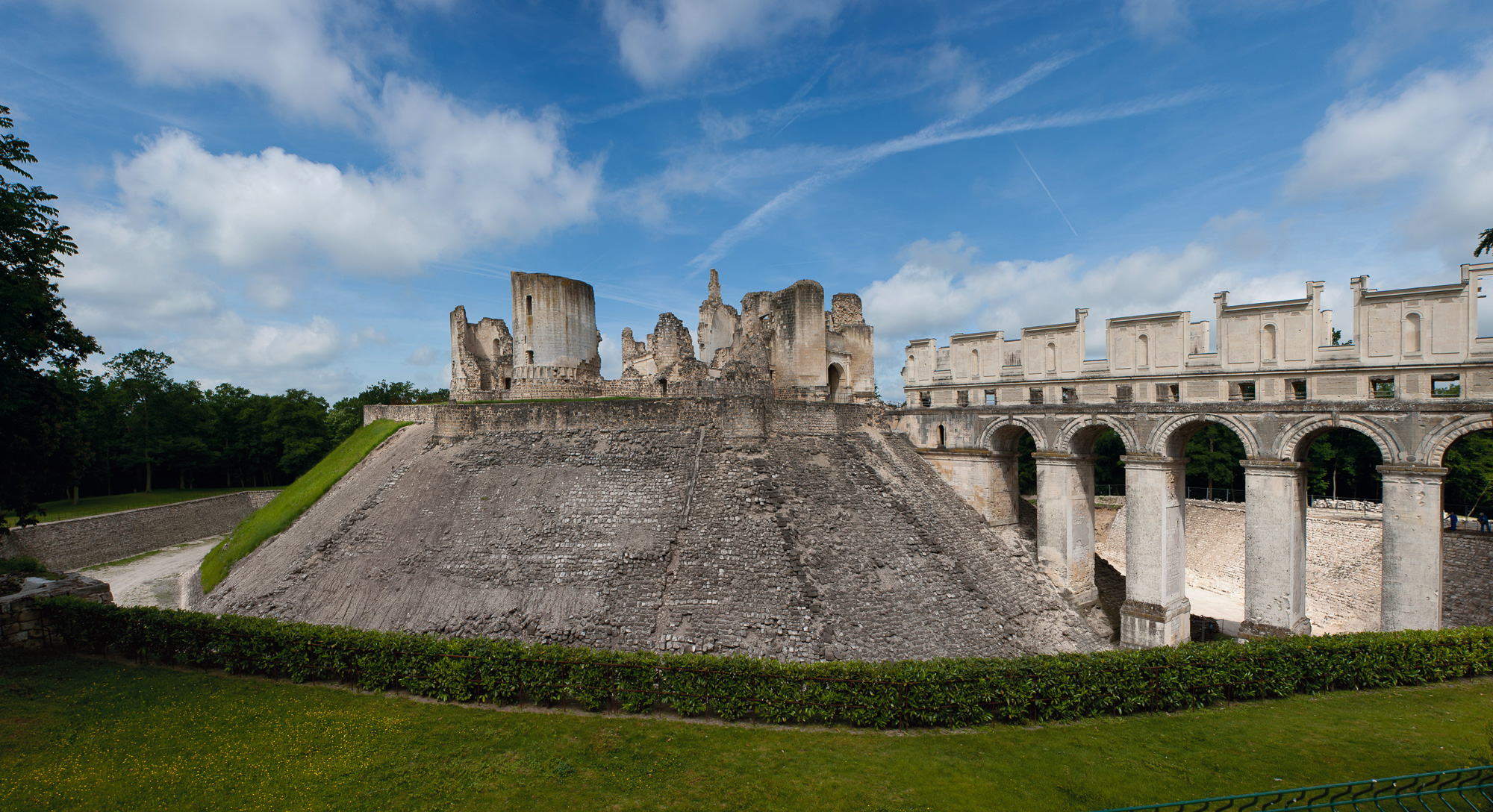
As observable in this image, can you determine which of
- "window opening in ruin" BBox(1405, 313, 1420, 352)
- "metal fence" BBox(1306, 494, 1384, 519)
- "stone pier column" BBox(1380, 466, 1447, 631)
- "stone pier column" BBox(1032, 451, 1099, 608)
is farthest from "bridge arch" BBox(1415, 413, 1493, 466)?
"metal fence" BBox(1306, 494, 1384, 519)

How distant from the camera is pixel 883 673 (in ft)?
38.5

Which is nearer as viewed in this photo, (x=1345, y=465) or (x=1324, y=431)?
(x=1324, y=431)

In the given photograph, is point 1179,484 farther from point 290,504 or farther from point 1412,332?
point 290,504

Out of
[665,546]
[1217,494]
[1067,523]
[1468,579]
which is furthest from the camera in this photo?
[1217,494]

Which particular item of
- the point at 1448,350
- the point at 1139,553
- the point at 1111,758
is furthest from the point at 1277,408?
the point at 1111,758

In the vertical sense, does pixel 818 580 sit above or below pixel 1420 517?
below

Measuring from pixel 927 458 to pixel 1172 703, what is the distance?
528 inches

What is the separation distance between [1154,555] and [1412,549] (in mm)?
5597

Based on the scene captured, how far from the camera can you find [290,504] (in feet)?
76.5

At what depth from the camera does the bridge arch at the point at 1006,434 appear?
2211 cm

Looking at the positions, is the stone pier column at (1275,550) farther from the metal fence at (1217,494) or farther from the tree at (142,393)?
the tree at (142,393)

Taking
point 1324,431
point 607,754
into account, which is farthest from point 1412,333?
point 607,754

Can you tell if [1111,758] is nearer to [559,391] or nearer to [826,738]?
[826,738]

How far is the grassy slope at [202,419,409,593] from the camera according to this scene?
69.4 feet
